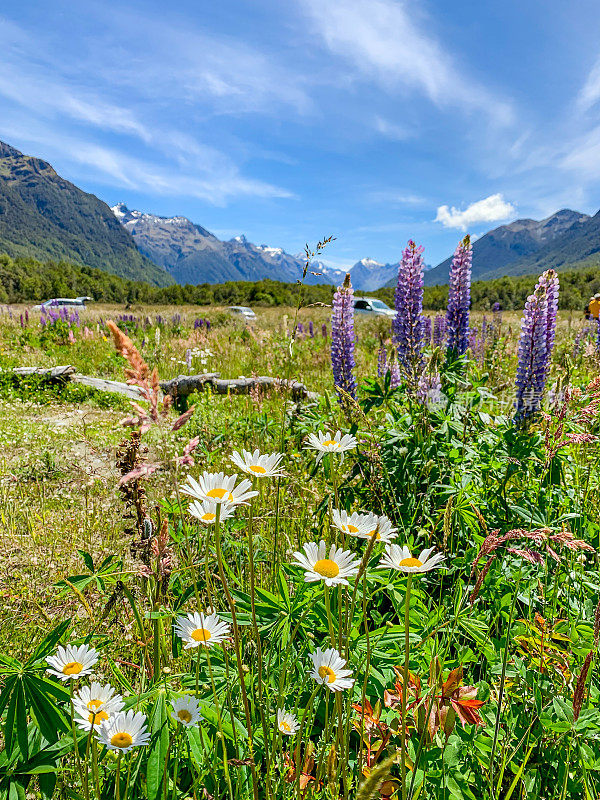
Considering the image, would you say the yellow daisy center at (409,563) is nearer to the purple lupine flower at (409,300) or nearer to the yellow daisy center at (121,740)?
the yellow daisy center at (121,740)

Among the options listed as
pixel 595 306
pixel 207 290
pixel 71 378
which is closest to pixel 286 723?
pixel 595 306

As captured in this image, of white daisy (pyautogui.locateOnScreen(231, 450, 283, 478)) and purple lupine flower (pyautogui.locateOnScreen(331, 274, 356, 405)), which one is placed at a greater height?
purple lupine flower (pyautogui.locateOnScreen(331, 274, 356, 405))

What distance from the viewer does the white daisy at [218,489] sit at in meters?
0.89

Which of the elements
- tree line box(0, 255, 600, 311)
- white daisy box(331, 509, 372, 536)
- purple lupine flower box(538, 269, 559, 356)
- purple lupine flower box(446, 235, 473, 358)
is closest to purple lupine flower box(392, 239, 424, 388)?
purple lupine flower box(446, 235, 473, 358)

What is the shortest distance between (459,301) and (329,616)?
Answer: 354 cm

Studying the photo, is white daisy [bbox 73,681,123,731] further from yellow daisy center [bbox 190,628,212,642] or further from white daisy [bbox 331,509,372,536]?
white daisy [bbox 331,509,372,536]

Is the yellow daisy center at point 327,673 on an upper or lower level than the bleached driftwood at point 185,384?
upper

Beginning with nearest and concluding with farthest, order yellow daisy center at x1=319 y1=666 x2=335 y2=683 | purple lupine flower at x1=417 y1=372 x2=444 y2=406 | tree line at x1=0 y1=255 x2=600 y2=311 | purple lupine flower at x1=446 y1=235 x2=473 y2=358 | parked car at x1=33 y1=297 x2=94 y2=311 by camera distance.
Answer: yellow daisy center at x1=319 y1=666 x2=335 y2=683
purple lupine flower at x1=417 y1=372 x2=444 y2=406
purple lupine flower at x1=446 y1=235 x2=473 y2=358
parked car at x1=33 y1=297 x2=94 y2=311
tree line at x1=0 y1=255 x2=600 y2=311

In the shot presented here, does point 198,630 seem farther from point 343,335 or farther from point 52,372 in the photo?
point 52,372

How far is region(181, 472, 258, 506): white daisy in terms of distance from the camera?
0.89 metres

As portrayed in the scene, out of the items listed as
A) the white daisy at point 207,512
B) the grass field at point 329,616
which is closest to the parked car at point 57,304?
the grass field at point 329,616

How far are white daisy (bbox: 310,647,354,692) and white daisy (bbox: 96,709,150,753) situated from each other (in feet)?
1.24

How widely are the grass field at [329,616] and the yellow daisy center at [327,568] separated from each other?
0.02 meters

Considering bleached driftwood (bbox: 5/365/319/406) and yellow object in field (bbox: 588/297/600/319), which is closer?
yellow object in field (bbox: 588/297/600/319)
